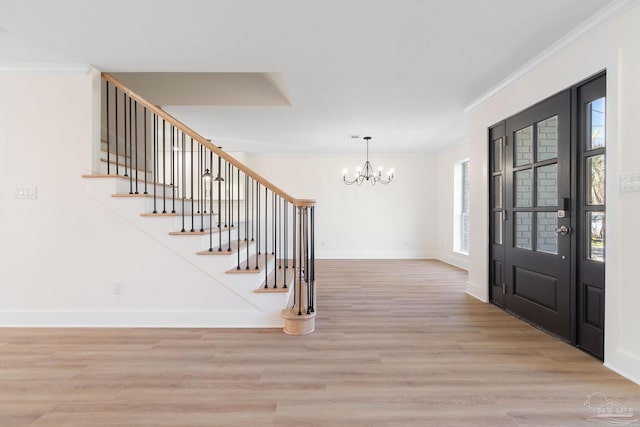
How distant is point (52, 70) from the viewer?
3.09 m

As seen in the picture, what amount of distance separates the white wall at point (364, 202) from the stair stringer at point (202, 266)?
14.9 ft

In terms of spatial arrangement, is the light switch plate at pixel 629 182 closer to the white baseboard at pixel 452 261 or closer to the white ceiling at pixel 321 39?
the white ceiling at pixel 321 39

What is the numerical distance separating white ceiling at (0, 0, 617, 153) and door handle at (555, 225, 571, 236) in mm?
1525

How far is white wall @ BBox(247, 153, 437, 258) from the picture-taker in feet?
25.2

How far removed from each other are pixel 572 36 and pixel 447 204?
4.78 metres

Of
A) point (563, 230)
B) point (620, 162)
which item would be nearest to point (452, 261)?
point (563, 230)

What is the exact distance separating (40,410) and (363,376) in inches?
74.1

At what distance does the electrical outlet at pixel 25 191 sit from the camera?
3119mm

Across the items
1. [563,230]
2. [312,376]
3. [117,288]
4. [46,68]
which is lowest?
[312,376]

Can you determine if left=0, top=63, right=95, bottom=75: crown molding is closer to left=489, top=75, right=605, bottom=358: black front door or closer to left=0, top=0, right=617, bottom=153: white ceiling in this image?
left=0, top=0, right=617, bottom=153: white ceiling

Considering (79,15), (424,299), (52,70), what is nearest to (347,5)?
(79,15)

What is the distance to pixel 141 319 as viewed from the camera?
3143 mm

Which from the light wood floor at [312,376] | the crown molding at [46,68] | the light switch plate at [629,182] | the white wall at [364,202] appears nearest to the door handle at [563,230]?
the light switch plate at [629,182]

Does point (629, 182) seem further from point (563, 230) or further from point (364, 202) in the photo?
point (364, 202)
